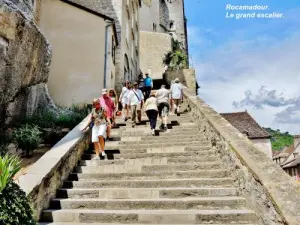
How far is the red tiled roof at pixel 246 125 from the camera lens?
31484 millimetres

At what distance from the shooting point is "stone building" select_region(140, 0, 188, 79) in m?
37.4

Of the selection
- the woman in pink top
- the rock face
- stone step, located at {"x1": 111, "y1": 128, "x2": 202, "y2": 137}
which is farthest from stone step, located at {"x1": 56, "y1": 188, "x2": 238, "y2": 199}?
the rock face

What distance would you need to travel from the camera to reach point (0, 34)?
6539 mm

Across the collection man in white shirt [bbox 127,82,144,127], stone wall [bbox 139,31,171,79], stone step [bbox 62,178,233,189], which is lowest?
stone step [bbox 62,178,233,189]

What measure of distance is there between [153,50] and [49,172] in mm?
34309

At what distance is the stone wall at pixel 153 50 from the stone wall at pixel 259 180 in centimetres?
3128

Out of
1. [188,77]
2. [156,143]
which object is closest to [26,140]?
[156,143]

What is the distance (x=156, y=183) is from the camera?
17.4ft

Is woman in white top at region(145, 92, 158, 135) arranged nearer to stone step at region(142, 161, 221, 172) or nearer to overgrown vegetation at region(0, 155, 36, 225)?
stone step at region(142, 161, 221, 172)

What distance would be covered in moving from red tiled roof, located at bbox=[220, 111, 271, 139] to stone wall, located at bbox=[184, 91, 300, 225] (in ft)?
88.1

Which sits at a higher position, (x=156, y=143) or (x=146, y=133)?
(x=146, y=133)

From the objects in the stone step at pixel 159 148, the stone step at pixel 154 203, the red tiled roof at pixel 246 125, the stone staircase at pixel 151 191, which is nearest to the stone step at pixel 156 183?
the stone staircase at pixel 151 191

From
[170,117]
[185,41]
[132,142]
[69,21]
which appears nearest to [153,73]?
[185,41]

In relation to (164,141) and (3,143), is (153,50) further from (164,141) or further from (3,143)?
(3,143)
